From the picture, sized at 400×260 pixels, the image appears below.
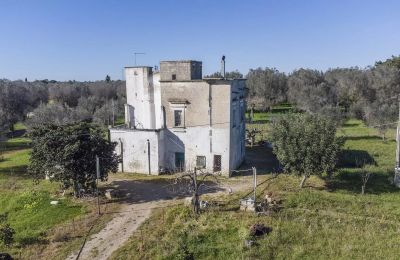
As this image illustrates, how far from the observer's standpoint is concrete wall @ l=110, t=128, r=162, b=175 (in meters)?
33.8

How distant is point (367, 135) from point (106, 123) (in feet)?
140

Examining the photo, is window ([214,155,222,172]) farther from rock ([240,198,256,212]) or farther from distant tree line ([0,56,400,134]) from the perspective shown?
distant tree line ([0,56,400,134])

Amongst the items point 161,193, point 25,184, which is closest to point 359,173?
point 161,193

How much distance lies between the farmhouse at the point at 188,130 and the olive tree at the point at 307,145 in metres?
5.47

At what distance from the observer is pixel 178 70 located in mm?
34281

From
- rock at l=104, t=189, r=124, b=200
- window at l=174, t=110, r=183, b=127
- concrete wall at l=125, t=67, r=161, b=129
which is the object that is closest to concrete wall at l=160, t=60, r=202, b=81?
concrete wall at l=125, t=67, r=161, b=129

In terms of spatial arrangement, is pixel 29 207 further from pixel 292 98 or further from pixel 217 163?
pixel 292 98

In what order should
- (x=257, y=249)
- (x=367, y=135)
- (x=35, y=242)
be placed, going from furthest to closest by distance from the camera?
A: (x=367, y=135) → (x=35, y=242) → (x=257, y=249)

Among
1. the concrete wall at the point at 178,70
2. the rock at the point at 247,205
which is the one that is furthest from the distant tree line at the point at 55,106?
the rock at the point at 247,205

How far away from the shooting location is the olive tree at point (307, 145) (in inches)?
1070

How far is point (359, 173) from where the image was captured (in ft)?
108

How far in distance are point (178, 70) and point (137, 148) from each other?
7.92m

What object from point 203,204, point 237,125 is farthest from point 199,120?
point 203,204

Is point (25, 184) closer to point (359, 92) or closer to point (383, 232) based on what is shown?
point (383, 232)
